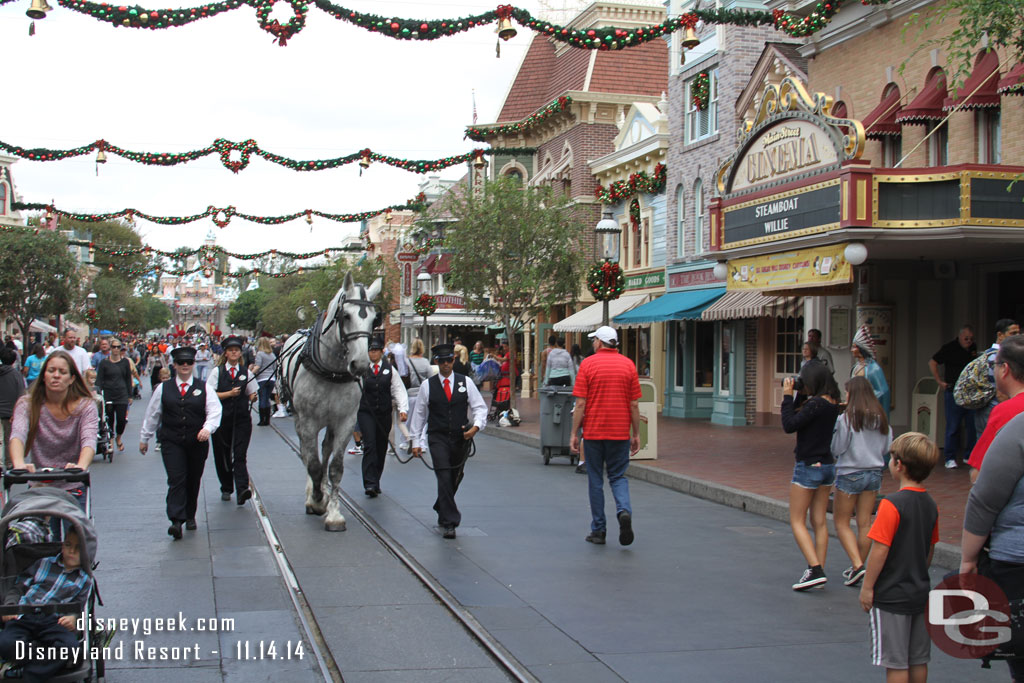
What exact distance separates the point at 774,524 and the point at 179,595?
6412 millimetres

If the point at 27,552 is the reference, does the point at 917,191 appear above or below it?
above

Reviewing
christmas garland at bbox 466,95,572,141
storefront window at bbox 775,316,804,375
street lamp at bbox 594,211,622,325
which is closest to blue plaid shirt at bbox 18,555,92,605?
street lamp at bbox 594,211,622,325

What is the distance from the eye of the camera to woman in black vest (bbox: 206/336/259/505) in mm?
10578

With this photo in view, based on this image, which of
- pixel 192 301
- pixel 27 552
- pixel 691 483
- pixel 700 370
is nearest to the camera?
pixel 27 552

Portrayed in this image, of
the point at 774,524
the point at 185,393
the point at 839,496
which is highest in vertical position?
the point at 185,393

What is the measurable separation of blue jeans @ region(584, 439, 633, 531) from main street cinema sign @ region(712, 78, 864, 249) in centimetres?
617

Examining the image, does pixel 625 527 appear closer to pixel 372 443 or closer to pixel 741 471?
pixel 372 443

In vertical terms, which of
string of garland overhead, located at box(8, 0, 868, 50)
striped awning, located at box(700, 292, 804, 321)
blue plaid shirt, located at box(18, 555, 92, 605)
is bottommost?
blue plaid shirt, located at box(18, 555, 92, 605)

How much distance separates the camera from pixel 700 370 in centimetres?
2653

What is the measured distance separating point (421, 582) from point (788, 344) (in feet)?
56.3

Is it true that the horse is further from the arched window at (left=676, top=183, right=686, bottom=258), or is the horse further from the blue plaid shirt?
the arched window at (left=676, top=183, right=686, bottom=258)

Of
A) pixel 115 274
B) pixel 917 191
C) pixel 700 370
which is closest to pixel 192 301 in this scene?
pixel 115 274

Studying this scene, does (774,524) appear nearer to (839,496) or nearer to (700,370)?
(839,496)

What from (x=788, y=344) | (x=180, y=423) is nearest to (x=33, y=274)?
(x=788, y=344)
